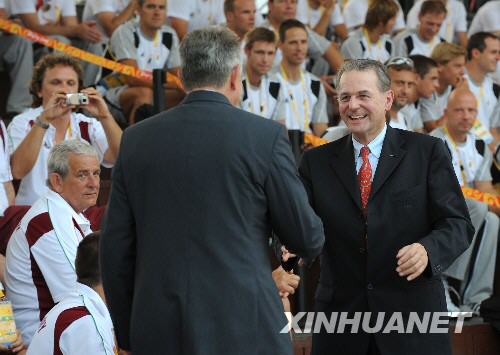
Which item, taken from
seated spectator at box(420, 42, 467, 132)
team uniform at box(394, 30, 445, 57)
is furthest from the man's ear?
team uniform at box(394, 30, 445, 57)

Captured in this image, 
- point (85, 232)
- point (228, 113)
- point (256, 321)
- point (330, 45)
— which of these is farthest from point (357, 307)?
point (330, 45)

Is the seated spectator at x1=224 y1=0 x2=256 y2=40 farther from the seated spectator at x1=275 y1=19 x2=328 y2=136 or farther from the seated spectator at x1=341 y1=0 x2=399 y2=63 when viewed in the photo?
the seated spectator at x1=341 y1=0 x2=399 y2=63

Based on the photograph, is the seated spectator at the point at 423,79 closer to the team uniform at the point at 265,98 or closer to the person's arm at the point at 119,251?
the team uniform at the point at 265,98

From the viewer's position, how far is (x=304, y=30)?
991 centimetres

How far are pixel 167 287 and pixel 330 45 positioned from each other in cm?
807

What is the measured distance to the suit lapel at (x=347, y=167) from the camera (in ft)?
14.2

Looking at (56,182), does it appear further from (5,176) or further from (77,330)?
(77,330)

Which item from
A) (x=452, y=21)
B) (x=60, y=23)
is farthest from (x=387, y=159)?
(x=452, y=21)

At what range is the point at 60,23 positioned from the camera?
1038cm

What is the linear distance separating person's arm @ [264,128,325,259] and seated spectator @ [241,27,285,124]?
5.55 metres

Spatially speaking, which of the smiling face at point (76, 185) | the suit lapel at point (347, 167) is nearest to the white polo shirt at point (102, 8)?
the smiling face at point (76, 185)

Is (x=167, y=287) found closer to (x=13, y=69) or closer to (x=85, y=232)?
(x=85, y=232)

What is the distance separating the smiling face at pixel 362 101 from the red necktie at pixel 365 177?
0.09 m

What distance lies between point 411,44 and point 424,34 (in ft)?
0.62
